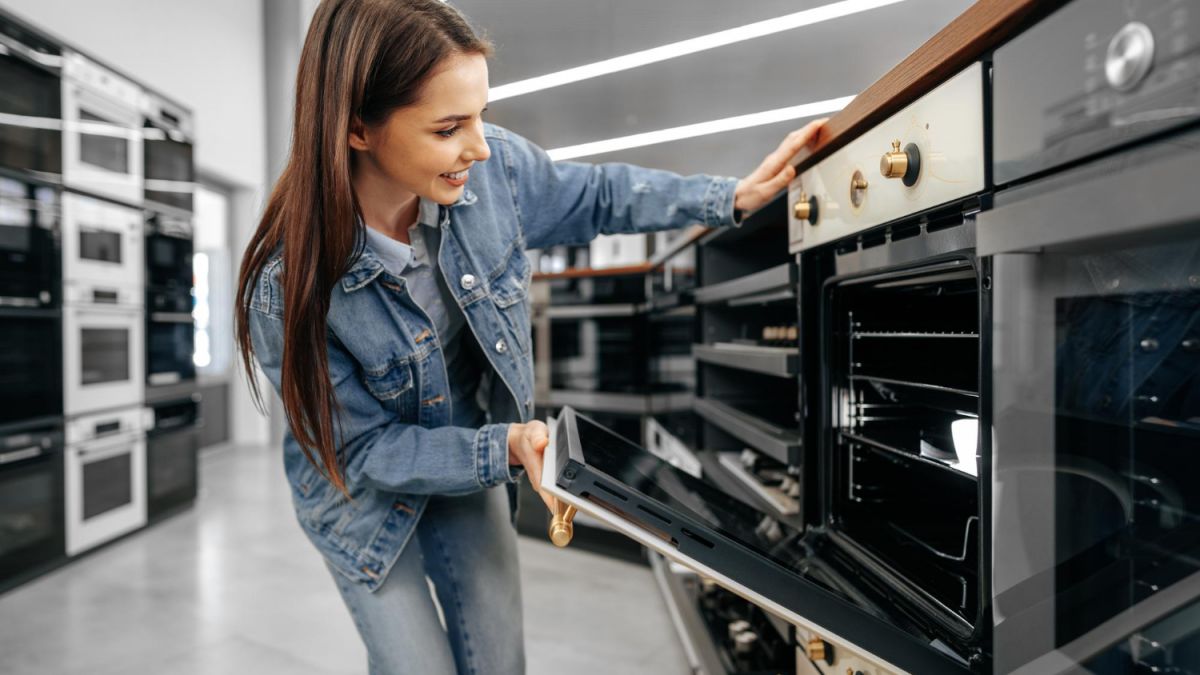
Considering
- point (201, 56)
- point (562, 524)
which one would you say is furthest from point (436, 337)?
point (201, 56)

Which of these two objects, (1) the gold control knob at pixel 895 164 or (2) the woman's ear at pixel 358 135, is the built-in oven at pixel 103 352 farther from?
(1) the gold control knob at pixel 895 164

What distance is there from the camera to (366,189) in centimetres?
96

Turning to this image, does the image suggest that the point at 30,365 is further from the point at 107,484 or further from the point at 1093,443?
the point at 1093,443

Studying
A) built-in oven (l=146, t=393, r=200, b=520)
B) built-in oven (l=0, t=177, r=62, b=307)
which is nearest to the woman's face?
built-in oven (l=0, t=177, r=62, b=307)

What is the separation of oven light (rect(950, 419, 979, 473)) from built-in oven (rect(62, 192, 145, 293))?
2864mm

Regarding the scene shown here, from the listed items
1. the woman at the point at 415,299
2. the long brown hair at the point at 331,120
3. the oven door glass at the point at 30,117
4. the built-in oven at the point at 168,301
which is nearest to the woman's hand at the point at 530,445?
the woman at the point at 415,299

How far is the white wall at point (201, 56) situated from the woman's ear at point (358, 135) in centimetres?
229

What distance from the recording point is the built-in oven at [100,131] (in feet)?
8.06

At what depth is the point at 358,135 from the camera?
2.84ft

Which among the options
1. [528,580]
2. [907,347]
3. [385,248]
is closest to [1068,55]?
[907,347]

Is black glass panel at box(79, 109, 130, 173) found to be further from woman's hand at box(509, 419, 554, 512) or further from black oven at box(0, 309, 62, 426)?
woman's hand at box(509, 419, 554, 512)

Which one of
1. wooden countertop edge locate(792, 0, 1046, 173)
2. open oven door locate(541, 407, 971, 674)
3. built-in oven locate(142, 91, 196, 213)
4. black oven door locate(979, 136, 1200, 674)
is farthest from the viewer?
built-in oven locate(142, 91, 196, 213)

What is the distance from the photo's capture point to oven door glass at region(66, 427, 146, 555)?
8.23ft

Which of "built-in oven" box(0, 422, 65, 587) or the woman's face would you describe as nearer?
the woman's face
